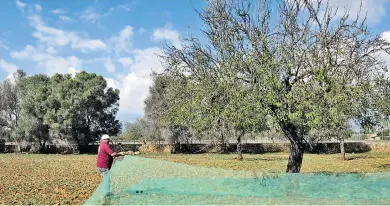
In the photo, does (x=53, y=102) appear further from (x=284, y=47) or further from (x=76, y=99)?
(x=284, y=47)

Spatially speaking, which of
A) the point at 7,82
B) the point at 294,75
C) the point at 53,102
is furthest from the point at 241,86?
the point at 7,82

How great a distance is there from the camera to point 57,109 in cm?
6269

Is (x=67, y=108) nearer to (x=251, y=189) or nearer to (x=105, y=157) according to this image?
(x=105, y=157)

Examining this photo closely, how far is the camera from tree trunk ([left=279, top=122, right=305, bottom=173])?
17.0 meters

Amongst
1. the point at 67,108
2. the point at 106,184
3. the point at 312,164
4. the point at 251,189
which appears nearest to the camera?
the point at 106,184

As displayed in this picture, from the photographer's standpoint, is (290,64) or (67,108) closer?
(290,64)

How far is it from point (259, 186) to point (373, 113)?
22.0 feet

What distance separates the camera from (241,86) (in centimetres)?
1595

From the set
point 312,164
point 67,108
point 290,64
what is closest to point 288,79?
point 290,64

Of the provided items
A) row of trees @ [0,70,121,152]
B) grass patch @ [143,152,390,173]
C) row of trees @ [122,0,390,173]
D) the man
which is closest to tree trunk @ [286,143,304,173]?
row of trees @ [122,0,390,173]

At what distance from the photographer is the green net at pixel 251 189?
11.7 meters

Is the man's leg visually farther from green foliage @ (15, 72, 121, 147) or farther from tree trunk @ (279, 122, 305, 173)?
green foliage @ (15, 72, 121, 147)

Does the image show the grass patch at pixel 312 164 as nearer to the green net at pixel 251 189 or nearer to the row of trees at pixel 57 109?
the green net at pixel 251 189

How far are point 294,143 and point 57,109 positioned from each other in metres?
51.4
